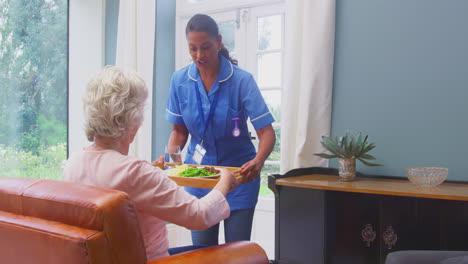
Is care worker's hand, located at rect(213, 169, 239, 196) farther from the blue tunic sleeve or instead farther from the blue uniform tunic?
the blue tunic sleeve

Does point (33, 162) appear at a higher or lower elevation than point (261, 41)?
lower

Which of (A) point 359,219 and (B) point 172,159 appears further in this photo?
(A) point 359,219

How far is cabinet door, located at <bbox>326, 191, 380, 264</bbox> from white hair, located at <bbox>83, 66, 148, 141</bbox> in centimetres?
130

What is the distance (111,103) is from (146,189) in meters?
0.28

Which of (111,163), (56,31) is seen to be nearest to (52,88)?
(56,31)

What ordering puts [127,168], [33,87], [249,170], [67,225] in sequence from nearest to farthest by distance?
[67,225] < [127,168] < [249,170] < [33,87]

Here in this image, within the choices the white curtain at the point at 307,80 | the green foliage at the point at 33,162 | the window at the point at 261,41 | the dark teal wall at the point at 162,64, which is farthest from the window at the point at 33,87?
the white curtain at the point at 307,80

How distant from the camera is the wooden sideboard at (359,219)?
203 cm

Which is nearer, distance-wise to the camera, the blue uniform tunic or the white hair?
the white hair

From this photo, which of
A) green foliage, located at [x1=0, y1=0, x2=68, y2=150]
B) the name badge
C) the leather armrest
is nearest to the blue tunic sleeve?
the name badge

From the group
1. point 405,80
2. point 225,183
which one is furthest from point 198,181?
point 405,80

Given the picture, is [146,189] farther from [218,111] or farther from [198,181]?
[218,111]

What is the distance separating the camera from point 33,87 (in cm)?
347

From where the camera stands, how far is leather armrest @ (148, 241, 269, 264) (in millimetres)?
1216
